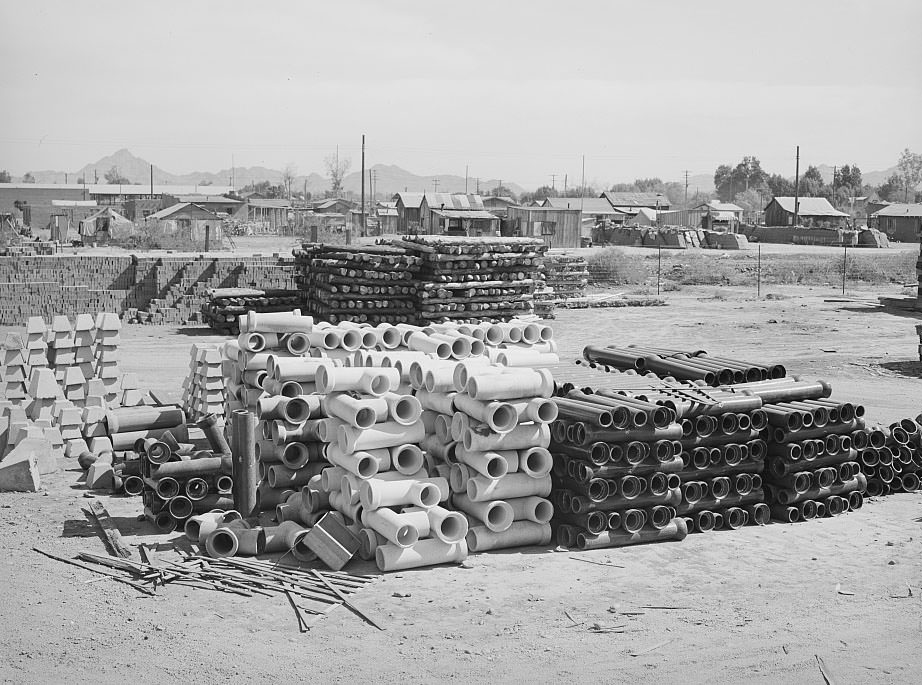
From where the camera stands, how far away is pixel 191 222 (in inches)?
2224

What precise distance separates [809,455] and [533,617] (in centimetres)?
437

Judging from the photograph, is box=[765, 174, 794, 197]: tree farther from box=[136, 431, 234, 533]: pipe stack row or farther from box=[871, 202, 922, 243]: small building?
box=[136, 431, 234, 533]: pipe stack row

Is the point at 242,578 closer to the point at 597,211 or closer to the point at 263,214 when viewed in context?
the point at 263,214

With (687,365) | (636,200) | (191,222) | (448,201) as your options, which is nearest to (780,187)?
(636,200)

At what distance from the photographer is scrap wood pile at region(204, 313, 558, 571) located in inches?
367

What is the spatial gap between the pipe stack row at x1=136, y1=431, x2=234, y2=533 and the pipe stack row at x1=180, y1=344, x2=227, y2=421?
11.8 feet

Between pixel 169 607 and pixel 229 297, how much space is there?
1871 centimetres

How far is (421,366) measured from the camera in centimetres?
1038

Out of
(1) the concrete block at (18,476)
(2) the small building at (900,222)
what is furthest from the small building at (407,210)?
(1) the concrete block at (18,476)

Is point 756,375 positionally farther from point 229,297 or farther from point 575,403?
point 229,297

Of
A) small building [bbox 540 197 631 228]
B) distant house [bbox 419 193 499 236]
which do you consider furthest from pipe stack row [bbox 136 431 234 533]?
small building [bbox 540 197 631 228]

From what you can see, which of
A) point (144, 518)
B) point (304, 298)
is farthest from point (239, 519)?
point (304, 298)

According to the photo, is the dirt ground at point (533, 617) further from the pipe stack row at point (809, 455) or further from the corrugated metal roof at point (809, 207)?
the corrugated metal roof at point (809, 207)

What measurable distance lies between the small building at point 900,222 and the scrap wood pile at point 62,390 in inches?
2692
